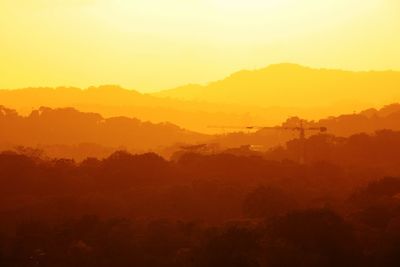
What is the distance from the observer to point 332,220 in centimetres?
3469

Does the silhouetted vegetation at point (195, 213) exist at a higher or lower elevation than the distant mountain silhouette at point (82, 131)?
lower

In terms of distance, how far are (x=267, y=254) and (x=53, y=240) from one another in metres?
10.4

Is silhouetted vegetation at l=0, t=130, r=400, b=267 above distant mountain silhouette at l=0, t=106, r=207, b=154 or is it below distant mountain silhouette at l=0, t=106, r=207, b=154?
below

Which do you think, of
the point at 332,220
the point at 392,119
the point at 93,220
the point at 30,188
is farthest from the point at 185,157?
the point at 392,119

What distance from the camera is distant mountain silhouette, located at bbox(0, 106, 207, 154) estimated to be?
138 meters

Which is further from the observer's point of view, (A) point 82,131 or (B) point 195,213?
(A) point 82,131

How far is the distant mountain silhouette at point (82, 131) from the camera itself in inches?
5423

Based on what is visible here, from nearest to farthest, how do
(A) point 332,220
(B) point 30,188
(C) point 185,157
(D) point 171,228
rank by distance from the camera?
(A) point 332,220 → (D) point 171,228 → (B) point 30,188 → (C) point 185,157

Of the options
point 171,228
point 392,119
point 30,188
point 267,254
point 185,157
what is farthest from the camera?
point 392,119

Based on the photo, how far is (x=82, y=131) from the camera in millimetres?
145250

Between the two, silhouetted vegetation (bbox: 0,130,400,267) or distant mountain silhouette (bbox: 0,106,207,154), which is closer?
silhouetted vegetation (bbox: 0,130,400,267)

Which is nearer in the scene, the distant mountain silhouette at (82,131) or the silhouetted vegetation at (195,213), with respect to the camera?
the silhouetted vegetation at (195,213)

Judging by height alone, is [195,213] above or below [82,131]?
below

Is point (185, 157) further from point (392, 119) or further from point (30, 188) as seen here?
point (392, 119)
